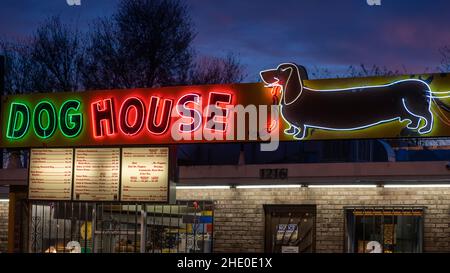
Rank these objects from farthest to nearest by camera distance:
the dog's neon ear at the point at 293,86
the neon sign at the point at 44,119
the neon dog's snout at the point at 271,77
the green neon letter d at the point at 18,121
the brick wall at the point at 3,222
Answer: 1. the brick wall at the point at 3,222
2. the green neon letter d at the point at 18,121
3. the neon sign at the point at 44,119
4. the neon dog's snout at the point at 271,77
5. the dog's neon ear at the point at 293,86

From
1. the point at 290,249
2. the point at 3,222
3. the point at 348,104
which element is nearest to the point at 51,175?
the point at 3,222

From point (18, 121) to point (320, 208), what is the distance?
720cm

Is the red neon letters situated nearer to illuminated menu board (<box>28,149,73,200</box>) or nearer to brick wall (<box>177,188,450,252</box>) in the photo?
illuminated menu board (<box>28,149,73,200</box>)

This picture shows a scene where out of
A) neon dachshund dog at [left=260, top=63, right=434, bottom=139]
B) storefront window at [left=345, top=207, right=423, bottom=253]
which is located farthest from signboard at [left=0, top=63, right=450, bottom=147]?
storefront window at [left=345, top=207, right=423, bottom=253]

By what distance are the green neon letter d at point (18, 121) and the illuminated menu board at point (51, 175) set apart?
2.95 feet

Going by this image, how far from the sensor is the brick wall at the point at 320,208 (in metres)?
15.9

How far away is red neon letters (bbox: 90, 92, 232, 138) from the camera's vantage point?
15102 millimetres

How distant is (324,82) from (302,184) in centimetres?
297

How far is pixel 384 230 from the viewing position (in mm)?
16406

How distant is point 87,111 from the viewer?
1602 centimetres

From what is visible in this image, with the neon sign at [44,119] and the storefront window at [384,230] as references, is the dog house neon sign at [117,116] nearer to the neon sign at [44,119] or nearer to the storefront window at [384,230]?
the neon sign at [44,119]

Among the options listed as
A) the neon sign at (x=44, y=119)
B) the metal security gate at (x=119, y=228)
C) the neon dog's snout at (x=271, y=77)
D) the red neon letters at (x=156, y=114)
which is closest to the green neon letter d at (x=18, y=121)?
the neon sign at (x=44, y=119)

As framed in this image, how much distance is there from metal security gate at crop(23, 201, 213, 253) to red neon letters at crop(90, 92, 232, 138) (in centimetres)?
236

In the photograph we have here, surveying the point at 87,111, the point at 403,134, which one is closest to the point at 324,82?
the point at 403,134
